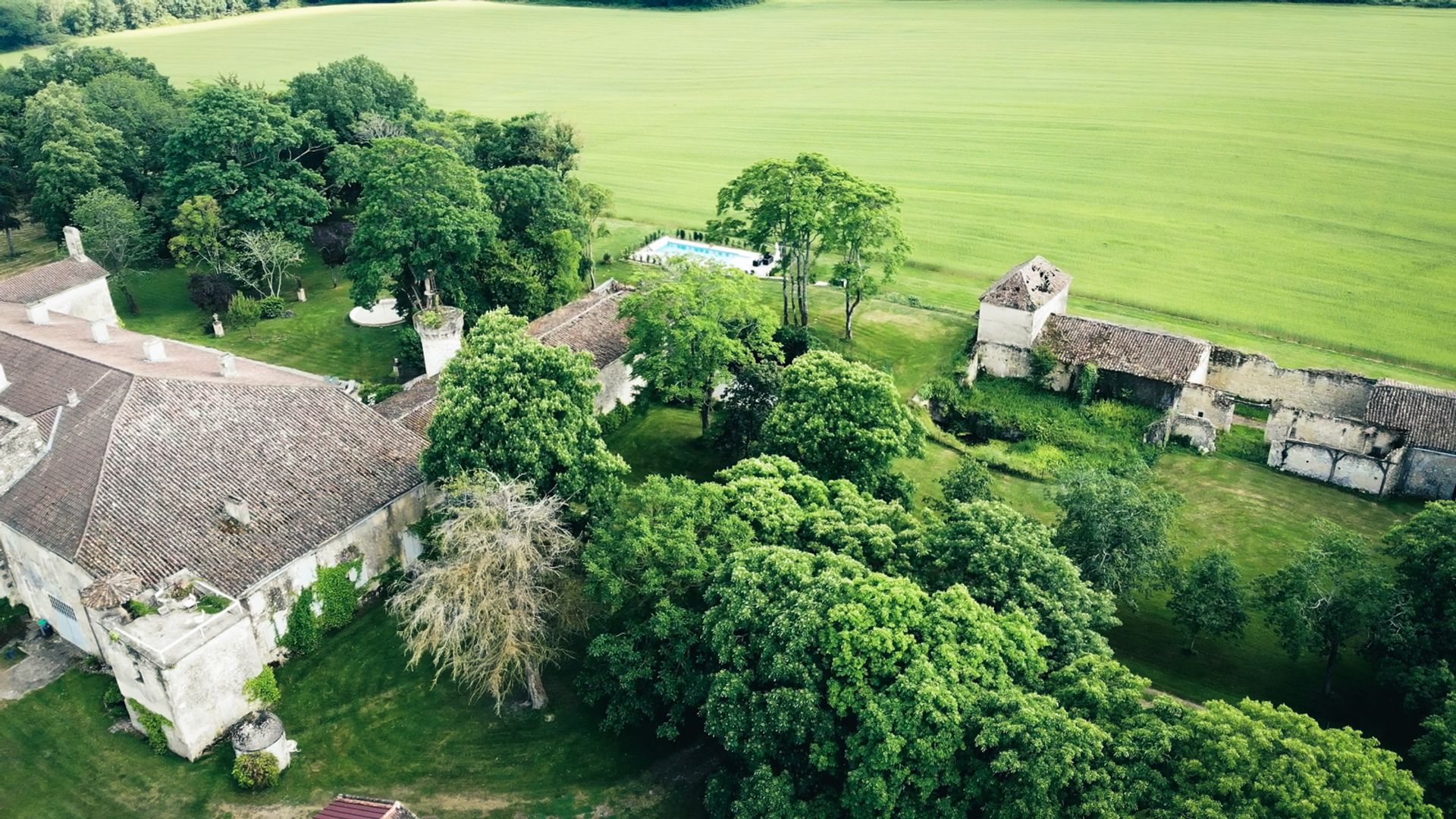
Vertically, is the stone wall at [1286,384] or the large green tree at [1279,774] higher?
the stone wall at [1286,384]

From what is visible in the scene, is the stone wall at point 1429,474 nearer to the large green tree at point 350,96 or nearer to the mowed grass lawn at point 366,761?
the mowed grass lawn at point 366,761

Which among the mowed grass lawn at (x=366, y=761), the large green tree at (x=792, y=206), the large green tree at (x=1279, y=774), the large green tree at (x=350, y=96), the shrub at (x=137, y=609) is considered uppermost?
the large green tree at (x=350, y=96)

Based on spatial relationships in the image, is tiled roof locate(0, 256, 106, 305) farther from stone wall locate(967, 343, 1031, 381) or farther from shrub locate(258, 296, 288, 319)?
stone wall locate(967, 343, 1031, 381)

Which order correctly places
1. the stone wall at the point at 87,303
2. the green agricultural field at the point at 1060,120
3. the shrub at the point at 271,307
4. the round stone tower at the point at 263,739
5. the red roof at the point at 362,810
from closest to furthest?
the red roof at the point at 362,810 → the round stone tower at the point at 263,739 → the stone wall at the point at 87,303 → the shrub at the point at 271,307 → the green agricultural field at the point at 1060,120

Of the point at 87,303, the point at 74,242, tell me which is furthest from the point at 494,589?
the point at 74,242

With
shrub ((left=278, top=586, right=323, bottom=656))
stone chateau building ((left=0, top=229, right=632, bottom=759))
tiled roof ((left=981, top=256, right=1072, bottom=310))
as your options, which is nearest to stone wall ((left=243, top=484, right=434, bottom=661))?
stone chateau building ((left=0, top=229, right=632, bottom=759))

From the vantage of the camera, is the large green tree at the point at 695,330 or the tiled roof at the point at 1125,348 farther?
the tiled roof at the point at 1125,348

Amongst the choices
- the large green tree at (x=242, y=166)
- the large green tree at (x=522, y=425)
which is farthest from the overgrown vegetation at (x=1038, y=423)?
the large green tree at (x=242, y=166)

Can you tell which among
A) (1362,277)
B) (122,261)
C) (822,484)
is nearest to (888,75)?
(1362,277)
